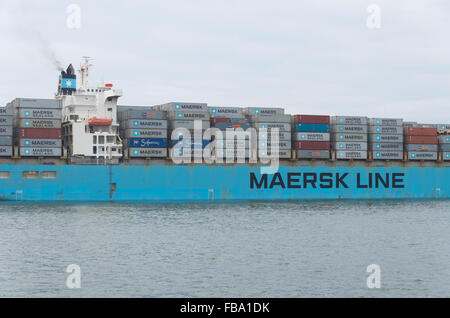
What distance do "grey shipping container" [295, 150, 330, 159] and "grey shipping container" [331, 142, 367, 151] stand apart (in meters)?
1.93

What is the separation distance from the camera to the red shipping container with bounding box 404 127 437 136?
71500 mm

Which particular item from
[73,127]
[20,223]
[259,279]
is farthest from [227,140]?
[259,279]

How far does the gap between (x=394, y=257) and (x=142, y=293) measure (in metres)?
13.7

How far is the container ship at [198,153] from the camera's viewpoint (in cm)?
5744

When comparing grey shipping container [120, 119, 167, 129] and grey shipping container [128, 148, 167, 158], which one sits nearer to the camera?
grey shipping container [128, 148, 167, 158]

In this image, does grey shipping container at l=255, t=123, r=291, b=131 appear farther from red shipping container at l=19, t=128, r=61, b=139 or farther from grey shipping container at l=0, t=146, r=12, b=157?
grey shipping container at l=0, t=146, r=12, b=157

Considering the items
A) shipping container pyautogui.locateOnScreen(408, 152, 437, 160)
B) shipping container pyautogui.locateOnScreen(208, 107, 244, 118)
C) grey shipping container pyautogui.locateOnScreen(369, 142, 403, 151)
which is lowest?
shipping container pyautogui.locateOnScreen(408, 152, 437, 160)

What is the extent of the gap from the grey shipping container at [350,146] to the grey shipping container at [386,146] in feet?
5.12

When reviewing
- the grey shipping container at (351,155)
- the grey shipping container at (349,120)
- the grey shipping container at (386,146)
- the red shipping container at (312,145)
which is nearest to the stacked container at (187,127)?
the red shipping container at (312,145)

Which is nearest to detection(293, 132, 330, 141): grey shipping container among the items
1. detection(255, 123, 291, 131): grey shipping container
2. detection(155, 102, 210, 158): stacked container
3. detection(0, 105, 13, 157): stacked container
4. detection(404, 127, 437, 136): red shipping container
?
detection(255, 123, 291, 131): grey shipping container

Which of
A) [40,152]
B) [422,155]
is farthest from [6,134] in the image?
[422,155]

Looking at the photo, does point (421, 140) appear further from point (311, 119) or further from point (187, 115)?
point (187, 115)

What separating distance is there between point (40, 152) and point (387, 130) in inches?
1582

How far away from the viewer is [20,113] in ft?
187
